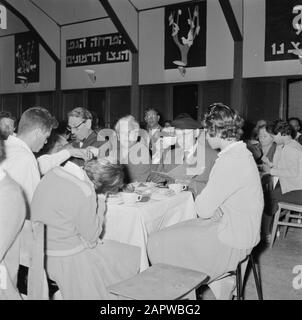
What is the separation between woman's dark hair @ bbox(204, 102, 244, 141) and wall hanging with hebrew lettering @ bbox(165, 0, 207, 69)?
612 centimetres

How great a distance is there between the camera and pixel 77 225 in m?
2.17

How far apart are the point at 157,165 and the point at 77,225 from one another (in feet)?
8.40

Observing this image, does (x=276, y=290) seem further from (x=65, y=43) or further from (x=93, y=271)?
(x=65, y=43)

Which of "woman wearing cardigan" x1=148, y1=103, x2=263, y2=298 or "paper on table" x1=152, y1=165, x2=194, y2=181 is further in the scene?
"paper on table" x1=152, y1=165, x2=194, y2=181

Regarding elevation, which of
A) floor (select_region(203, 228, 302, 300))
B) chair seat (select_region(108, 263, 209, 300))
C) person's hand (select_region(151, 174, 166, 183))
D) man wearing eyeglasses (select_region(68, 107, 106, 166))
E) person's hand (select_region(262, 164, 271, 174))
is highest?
man wearing eyeglasses (select_region(68, 107, 106, 166))

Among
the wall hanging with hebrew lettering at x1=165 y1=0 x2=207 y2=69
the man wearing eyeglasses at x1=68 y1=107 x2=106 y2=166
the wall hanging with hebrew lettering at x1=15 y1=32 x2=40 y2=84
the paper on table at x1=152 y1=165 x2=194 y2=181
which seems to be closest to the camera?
the paper on table at x1=152 y1=165 x2=194 y2=181

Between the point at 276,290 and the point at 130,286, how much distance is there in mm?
1787

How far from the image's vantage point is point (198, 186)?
3.70m

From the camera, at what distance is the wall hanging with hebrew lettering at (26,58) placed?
38.5 ft

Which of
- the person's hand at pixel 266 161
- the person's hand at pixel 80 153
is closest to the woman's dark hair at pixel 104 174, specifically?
the person's hand at pixel 80 153

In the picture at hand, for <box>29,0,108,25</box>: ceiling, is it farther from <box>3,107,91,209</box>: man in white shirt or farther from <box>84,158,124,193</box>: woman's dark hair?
<box>84,158,124,193</box>: woman's dark hair

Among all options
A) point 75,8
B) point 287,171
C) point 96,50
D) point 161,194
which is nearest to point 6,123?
point 161,194

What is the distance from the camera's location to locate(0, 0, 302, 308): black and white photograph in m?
2.11

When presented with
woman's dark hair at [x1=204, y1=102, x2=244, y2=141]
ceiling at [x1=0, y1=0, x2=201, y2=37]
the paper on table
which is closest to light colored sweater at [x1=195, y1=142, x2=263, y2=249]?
woman's dark hair at [x1=204, y1=102, x2=244, y2=141]
